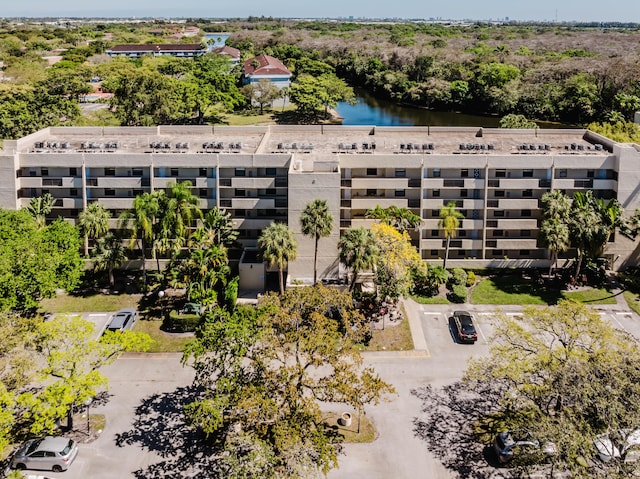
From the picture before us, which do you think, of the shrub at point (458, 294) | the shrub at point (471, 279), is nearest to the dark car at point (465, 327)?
the shrub at point (458, 294)

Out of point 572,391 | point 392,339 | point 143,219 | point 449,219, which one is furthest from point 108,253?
point 572,391

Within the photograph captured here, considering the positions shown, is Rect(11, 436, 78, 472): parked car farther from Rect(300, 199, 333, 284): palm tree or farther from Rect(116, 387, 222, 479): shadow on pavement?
Rect(300, 199, 333, 284): palm tree

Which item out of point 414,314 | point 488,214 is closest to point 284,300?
point 414,314

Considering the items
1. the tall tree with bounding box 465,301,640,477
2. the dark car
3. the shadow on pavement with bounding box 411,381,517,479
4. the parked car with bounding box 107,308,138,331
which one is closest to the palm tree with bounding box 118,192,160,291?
the parked car with bounding box 107,308,138,331

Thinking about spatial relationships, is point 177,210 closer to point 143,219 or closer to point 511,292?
point 143,219

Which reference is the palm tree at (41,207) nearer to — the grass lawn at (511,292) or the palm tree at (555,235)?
the grass lawn at (511,292)
